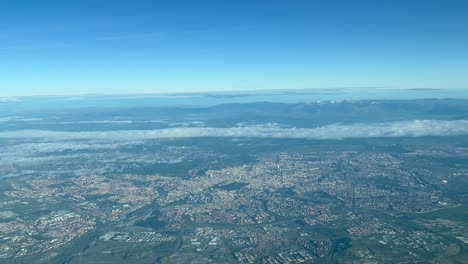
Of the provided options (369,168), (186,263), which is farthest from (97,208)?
(369,168)

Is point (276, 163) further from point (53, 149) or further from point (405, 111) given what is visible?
point (405, 111)

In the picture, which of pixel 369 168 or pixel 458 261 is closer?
pixel 458 261

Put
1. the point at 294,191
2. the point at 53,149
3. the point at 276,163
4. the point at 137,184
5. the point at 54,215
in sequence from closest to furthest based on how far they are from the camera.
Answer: the point at 54,215, the point at 294,191, the point at 137,184, the point at 276,163, the point at 53,149

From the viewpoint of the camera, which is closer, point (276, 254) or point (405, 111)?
point (276, 254)

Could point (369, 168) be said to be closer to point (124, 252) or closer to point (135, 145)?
point (124, 252)

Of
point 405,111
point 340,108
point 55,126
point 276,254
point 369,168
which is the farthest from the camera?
point 340,108

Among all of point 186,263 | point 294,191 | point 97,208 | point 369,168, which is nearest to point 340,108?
point 369,168
